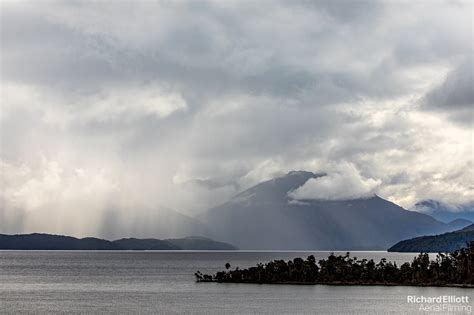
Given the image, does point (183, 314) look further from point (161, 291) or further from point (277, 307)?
point (161, 291)

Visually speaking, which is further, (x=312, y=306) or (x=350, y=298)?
(x=350, y=298)

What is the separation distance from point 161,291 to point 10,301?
43.7 m

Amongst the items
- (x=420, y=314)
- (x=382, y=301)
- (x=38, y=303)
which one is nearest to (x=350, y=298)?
(x=382, y=301)

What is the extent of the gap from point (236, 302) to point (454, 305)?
5004cm

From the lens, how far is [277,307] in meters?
149

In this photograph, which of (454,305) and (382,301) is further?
(382,301)

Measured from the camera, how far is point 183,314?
446ft

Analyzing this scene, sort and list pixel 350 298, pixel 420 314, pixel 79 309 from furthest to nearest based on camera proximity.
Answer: pixel 350 298
pixel 79 309
pixel 420 314

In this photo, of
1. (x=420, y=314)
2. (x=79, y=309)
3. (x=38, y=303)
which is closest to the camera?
(x=420, y=314)

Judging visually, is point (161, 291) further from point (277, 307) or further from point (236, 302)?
point (277, 307)

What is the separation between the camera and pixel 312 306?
151875 millimetres

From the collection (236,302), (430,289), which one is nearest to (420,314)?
(236,302)

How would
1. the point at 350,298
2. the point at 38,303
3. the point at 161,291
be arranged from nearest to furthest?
the point at 38,303, the point at 350,298, the point at 161,291

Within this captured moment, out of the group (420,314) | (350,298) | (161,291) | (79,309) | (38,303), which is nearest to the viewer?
(420,314)
